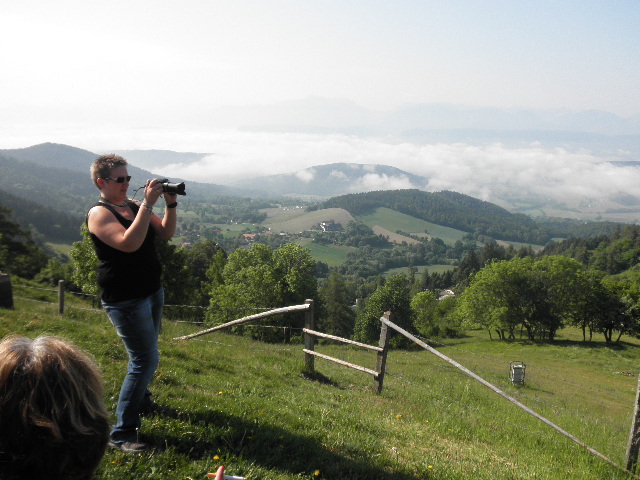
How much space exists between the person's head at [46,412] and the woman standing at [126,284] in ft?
7.07

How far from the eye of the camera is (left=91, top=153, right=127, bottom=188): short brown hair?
4016mm

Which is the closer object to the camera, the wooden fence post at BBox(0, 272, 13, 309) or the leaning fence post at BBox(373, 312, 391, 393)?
the leaning fence post at BBox(373, 312, 391, 393)

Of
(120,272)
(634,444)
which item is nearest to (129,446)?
(120,272)

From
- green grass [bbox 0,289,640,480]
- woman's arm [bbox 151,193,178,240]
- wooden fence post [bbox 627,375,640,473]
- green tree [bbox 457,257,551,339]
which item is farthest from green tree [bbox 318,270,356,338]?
woman's arm [bbox 151,193,178,240]

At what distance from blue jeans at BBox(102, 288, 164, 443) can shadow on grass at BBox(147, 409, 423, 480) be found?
319 mm

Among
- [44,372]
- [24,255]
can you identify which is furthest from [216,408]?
[24,255]

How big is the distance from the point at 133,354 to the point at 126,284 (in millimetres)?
725

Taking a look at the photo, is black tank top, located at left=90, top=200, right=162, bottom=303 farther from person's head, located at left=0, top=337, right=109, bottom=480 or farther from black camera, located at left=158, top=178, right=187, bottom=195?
person's head, located at left=0, top=337, right=109, bottom=480

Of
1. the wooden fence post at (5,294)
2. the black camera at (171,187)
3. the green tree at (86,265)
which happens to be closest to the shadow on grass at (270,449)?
the black camera at (171,187)

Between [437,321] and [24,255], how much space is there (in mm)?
58395

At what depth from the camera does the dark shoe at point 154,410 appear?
4.76m

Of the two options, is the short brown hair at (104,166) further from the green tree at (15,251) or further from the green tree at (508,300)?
the green tree at (508,300)

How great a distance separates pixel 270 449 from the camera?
14.4ft

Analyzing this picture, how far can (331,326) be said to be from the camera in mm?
61188
